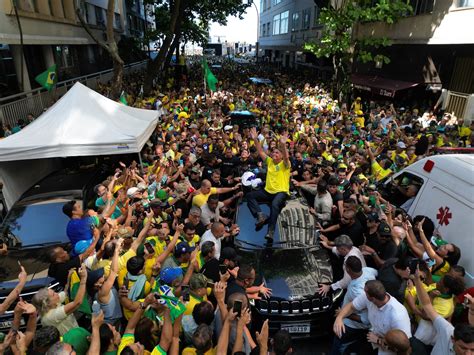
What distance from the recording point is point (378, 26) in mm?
19250

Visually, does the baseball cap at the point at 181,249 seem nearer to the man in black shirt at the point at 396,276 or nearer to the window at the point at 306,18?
the man in black shirt at the point at 396,276

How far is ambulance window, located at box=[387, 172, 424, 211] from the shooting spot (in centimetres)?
546

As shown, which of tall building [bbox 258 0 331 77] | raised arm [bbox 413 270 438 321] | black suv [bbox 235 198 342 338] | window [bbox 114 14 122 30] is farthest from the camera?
window [bbox 114 14 122 30]

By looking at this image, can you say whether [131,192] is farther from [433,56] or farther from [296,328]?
[433,56]

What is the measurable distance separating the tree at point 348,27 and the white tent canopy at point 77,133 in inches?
454

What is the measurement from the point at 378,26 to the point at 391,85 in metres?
4.21

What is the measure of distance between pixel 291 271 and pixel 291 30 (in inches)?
1558

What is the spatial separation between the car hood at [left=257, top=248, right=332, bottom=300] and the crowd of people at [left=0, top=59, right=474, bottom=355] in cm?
20

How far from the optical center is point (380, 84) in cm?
1816

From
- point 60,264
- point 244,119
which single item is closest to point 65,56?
point 244,119

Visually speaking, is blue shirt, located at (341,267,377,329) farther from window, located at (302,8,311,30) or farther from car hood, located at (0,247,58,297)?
window, located at (302,8,311,30)

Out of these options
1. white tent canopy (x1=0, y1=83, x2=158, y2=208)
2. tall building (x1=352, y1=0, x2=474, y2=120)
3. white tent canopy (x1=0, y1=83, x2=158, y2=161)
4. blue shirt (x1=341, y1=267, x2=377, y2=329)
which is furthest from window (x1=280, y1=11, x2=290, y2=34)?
blue shirt (x1=341, y1=267, x2=377, y2=329)

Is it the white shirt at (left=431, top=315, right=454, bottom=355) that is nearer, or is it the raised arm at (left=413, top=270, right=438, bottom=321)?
the white shirt at (left=431, top=315, right=454, bottom=355)

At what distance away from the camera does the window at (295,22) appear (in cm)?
3631
